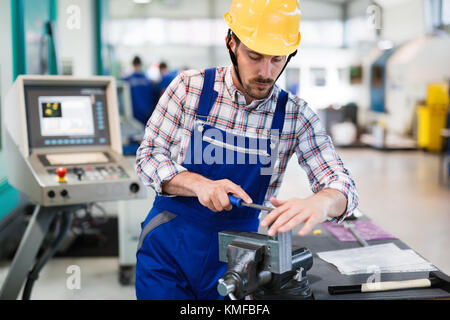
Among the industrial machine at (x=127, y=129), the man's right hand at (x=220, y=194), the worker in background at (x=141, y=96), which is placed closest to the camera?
the man's right hand at (x=220, y=194)

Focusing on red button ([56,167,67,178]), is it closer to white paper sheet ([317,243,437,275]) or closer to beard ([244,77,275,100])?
beard ([244,77,275,100])

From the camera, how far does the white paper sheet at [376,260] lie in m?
1.49

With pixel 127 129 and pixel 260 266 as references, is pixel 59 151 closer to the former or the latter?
pixel 260 266

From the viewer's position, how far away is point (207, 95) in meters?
1.50

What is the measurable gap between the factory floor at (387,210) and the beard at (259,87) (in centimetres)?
82

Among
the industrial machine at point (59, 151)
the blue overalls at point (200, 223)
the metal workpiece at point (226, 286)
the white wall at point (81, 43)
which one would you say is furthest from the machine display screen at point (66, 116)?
the white wall at point (81, 43)

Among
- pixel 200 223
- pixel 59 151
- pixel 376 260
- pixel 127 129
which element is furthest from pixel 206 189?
pixel 127 129

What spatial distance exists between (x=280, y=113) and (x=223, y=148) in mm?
204

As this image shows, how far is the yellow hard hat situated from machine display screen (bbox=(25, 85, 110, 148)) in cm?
130

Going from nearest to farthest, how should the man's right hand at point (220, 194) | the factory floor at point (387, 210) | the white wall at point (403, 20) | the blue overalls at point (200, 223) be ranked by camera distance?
the man's right hand at point (220, 194), the blue overalls at point (200, 223), the factory floor at point (387, 210), the white wall at point (403, 20)

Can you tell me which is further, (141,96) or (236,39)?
(141,96)

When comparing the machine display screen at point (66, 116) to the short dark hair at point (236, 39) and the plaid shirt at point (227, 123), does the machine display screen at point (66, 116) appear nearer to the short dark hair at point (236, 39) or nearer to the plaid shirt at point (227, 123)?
the plaid shirt at point (227, 123)

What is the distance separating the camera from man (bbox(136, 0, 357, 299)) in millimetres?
1386
